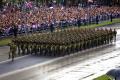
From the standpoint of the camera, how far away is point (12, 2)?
228 ft

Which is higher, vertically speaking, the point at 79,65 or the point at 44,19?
the point at 44,19

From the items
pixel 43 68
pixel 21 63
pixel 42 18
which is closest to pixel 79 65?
pixel 43 68

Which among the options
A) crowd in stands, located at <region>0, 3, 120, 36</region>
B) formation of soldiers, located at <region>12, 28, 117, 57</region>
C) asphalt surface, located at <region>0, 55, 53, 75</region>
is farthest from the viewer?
crowd in stands, located at <region>0, 3, 120, 36</region>

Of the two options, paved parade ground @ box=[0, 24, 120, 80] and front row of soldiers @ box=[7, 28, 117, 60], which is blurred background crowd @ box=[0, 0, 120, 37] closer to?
front row of soldiers @ box=[7, 28, 117, 60]

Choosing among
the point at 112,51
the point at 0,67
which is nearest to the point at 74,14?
the point at 112,51

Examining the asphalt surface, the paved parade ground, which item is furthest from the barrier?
the asphalt surface

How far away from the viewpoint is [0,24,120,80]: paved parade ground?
24234 millimetres

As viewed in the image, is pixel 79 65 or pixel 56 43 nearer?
pixel 79 65

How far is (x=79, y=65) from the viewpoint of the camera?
27.7 m

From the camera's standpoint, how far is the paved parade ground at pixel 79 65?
2423 cm

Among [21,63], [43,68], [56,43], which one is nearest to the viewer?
[43,68]

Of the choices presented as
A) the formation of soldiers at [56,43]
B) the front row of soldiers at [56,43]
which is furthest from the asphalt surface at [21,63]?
the formation of soldiers at [56,43]

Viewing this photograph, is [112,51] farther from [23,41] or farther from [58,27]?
[58,27]

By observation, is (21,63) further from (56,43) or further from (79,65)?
(56,43)
